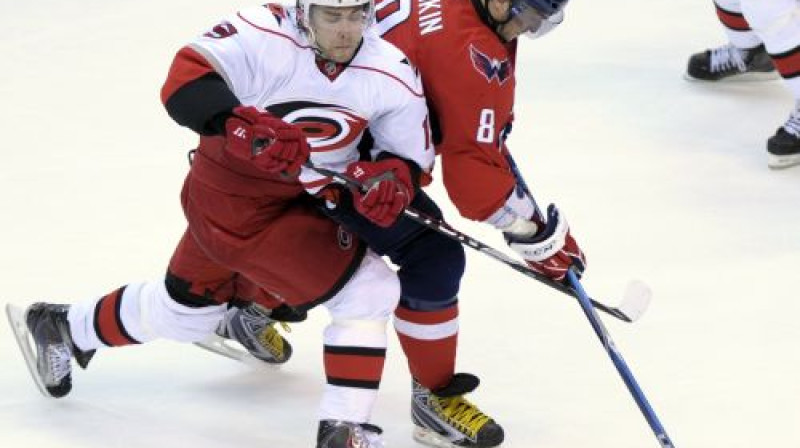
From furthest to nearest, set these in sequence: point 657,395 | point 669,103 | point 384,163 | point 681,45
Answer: point 681,45 < point 669,103 < point 657,395 < point 384,163

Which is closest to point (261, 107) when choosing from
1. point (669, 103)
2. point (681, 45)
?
point (669, 103)

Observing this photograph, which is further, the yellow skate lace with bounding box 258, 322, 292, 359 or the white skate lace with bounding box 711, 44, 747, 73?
the white skate lace with bounding box 711, 44, 747, 73

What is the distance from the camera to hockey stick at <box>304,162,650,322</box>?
9.76 ft

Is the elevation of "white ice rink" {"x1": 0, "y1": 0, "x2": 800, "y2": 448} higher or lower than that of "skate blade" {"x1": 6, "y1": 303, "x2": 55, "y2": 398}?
lower

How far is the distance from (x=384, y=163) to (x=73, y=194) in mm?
1641

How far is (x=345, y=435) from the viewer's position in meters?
2.94

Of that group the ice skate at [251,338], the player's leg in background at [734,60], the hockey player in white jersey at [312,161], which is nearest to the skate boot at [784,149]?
the player's leg in background at [734,60]

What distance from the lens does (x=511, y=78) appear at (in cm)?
314

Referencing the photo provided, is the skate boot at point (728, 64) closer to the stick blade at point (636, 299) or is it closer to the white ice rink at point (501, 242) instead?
the white ice rink at point (501, 242)

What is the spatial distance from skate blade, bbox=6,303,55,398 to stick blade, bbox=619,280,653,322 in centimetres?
114

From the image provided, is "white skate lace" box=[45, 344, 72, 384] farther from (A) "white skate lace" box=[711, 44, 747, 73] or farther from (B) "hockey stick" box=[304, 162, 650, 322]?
(A) "white skate lace" box=[711, 44, 747, 73]

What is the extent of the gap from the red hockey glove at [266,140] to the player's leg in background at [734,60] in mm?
2564

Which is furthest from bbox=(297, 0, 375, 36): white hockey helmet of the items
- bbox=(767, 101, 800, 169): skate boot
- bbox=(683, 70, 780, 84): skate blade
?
bbox=(683, 70, 780, 84): skate blade

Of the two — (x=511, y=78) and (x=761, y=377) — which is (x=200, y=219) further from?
(x=761, y=377)
